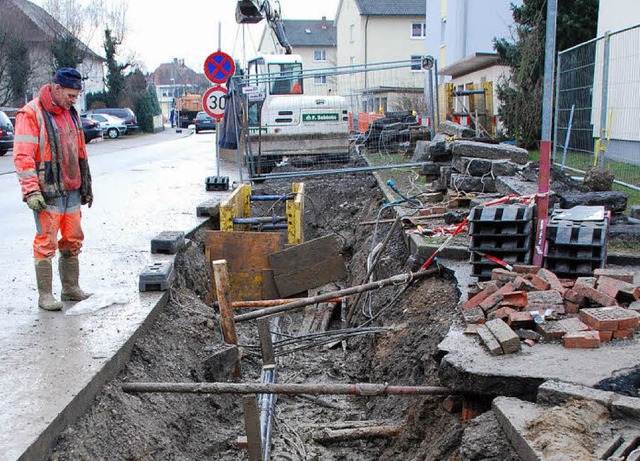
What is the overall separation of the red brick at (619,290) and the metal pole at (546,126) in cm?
90

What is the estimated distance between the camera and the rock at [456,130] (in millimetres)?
13188

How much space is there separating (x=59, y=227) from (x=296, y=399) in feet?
8.61

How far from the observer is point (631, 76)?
381 inches

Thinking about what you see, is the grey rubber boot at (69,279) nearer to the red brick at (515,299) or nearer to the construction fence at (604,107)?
the red brick at (515,299)

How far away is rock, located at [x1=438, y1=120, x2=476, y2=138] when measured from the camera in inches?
519

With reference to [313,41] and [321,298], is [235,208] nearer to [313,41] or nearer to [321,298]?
[321,298]

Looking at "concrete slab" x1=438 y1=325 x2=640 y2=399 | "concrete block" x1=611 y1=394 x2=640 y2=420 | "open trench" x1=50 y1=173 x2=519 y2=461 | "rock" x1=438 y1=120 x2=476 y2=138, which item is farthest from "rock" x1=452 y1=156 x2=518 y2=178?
"concrete block" x1=611 y1=394 x2=640 y2=420

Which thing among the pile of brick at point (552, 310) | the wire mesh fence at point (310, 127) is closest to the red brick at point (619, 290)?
the pile of brick at point (552, 310)

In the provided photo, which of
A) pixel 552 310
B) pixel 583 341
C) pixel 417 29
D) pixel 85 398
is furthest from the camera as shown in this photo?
pixel 417 29

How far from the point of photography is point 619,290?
4398 mm

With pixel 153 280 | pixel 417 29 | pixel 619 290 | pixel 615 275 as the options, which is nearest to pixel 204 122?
pixel 417 29

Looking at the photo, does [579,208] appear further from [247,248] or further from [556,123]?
[556,123]

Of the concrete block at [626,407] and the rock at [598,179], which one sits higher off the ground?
the rock at [598,179]

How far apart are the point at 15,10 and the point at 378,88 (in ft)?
108
